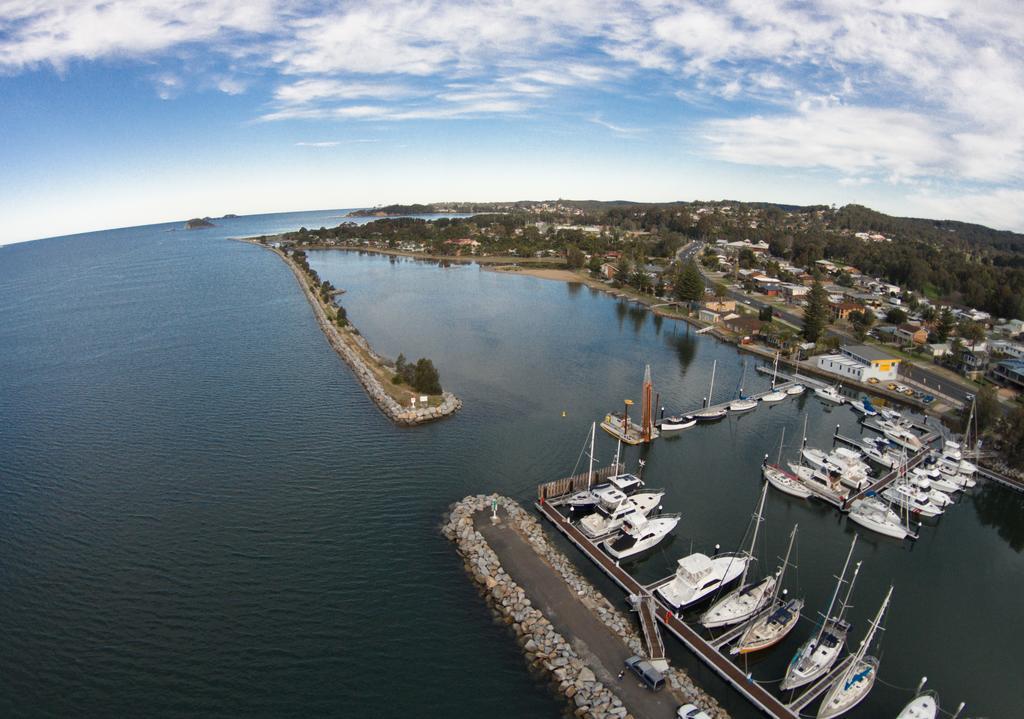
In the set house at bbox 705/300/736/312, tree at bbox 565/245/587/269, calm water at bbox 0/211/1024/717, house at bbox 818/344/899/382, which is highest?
tree at bbox 565/245/587/269

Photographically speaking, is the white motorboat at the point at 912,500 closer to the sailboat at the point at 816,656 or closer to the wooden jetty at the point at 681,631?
the sailboat at the point at 816,656

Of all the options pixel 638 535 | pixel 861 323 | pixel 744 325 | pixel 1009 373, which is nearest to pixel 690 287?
pixel 744 325

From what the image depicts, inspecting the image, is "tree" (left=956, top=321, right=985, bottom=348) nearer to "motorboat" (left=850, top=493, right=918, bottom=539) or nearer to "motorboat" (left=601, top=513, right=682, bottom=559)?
"motorboat" (left=850, top=493, right=918, bottom=539)

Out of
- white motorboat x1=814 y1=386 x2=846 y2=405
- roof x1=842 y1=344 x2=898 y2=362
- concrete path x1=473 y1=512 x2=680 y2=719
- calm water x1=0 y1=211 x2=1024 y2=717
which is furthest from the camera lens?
roof x1=842 y1=344 x2=898 y2=362

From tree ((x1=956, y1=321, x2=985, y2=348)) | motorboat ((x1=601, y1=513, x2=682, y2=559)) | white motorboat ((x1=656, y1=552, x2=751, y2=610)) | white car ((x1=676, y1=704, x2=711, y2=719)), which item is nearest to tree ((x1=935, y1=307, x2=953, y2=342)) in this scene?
tree ((x1=956, y1=321, x2=985, y2=348))

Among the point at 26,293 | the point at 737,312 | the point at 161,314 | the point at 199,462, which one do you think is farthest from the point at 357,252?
the point at 199,462
